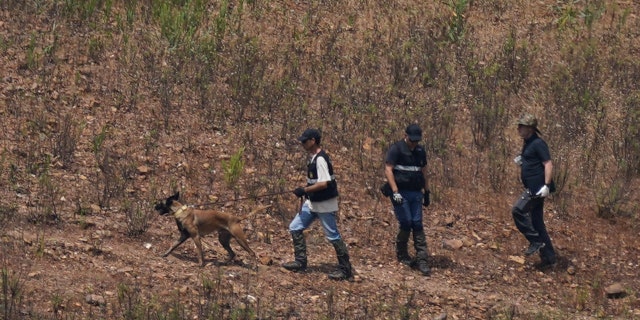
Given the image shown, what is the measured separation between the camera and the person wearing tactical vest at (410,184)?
1120cm

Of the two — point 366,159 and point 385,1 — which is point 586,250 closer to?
point 366,159

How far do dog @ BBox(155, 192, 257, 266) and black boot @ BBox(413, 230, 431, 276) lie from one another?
1923 millimetres

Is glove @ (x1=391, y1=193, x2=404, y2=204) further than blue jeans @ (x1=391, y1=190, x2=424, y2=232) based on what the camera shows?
No

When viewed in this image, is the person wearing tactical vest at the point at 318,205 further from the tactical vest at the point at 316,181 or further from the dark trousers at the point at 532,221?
the dark trousers at the point at 532,221

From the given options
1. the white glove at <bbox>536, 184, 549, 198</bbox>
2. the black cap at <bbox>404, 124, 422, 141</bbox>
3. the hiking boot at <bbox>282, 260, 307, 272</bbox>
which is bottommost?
the hiking boot at <bbox>282, 260, 307, 272</bbox>

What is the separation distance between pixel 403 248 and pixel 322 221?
1.37 meters

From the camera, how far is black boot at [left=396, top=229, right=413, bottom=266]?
11672mm

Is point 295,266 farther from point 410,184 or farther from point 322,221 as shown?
point 410,184

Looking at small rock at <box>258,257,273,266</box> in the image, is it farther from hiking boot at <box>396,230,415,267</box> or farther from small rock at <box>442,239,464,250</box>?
small rock at <box>442,239,464,250</box>

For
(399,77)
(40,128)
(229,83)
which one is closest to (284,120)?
(229,83)

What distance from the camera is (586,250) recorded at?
503 inches

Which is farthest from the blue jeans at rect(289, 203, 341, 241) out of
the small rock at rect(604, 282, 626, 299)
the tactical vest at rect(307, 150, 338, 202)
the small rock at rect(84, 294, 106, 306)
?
the small rock at rect(604, 282, 626, 299)

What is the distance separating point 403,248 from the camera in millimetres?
11820

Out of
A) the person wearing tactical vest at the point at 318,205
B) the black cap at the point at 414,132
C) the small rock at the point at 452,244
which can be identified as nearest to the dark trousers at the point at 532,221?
the small rock at the point at 452,244
